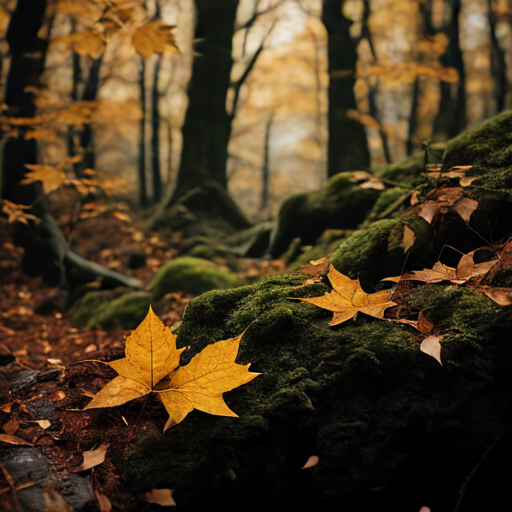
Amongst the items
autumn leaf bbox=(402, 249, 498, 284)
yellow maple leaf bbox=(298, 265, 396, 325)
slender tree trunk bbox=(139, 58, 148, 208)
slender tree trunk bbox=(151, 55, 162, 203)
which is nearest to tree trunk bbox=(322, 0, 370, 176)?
autumn leaf bbox=(402, 249, 498, 284)

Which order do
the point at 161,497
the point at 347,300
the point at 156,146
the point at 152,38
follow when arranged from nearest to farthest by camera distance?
the point at 161,497 → the point at 347,300 → the point at 152,38 → the point at 156,146

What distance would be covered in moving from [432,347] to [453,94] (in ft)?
47.7

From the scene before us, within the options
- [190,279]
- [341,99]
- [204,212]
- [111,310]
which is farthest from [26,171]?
[341,99]

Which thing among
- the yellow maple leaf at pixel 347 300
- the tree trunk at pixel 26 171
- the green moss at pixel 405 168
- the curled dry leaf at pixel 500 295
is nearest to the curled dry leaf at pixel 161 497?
the yellow maple leaf at pixel 347 300

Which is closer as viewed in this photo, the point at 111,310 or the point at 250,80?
the point at 111,310

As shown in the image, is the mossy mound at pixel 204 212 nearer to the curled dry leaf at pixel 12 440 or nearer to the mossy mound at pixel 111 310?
the mossy mound at pixel 111 310

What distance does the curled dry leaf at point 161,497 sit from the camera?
3.51 ft

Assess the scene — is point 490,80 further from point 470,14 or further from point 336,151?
point 336,151

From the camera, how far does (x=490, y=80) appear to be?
57.6ft

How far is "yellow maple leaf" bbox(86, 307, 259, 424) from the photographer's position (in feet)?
4.11

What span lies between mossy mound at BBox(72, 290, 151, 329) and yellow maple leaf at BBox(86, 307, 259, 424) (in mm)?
2786

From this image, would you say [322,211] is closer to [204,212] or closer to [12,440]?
[204,212]

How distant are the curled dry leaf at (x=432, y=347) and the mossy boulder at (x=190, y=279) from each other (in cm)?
304

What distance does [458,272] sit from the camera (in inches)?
64.7
